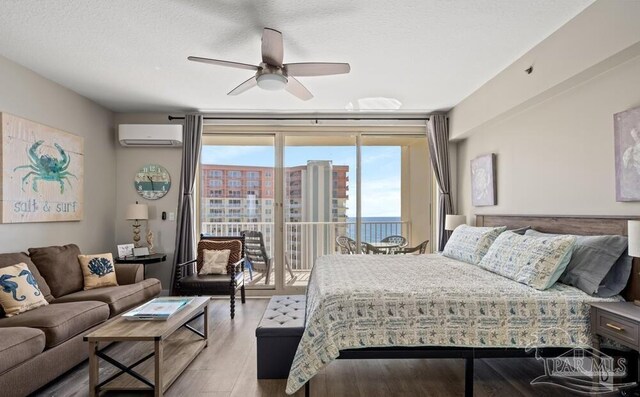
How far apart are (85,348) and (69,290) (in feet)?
2.84

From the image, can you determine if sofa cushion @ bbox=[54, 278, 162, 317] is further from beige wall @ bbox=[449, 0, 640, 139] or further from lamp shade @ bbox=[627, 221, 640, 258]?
beige wall @ bbox=[449, 0, 640, 139]

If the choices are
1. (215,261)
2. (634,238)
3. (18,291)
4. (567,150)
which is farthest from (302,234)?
(634,238)

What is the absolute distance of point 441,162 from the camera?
4734mm

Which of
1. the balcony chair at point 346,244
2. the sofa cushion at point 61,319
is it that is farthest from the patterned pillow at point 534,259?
the sofa cushion at point 61,319

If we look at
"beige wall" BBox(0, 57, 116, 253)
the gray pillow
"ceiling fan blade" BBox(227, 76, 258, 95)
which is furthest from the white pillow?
the gray pillow

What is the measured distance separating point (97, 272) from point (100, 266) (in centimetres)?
7

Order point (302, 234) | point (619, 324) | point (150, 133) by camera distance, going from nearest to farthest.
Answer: point (619, 324), point (150, 133), point (302, 234)

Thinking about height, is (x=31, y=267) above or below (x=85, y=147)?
below

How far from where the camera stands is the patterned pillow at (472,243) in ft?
10.4

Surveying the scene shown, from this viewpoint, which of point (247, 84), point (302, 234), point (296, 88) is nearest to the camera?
point (247, 84)

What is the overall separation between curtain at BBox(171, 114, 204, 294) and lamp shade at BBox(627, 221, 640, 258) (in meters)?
4.47

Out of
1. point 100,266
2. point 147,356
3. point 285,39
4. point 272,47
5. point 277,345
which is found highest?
point 285,39

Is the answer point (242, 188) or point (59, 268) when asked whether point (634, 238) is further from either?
point (59, 268)

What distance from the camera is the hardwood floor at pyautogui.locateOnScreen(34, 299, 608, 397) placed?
89.2 inches
